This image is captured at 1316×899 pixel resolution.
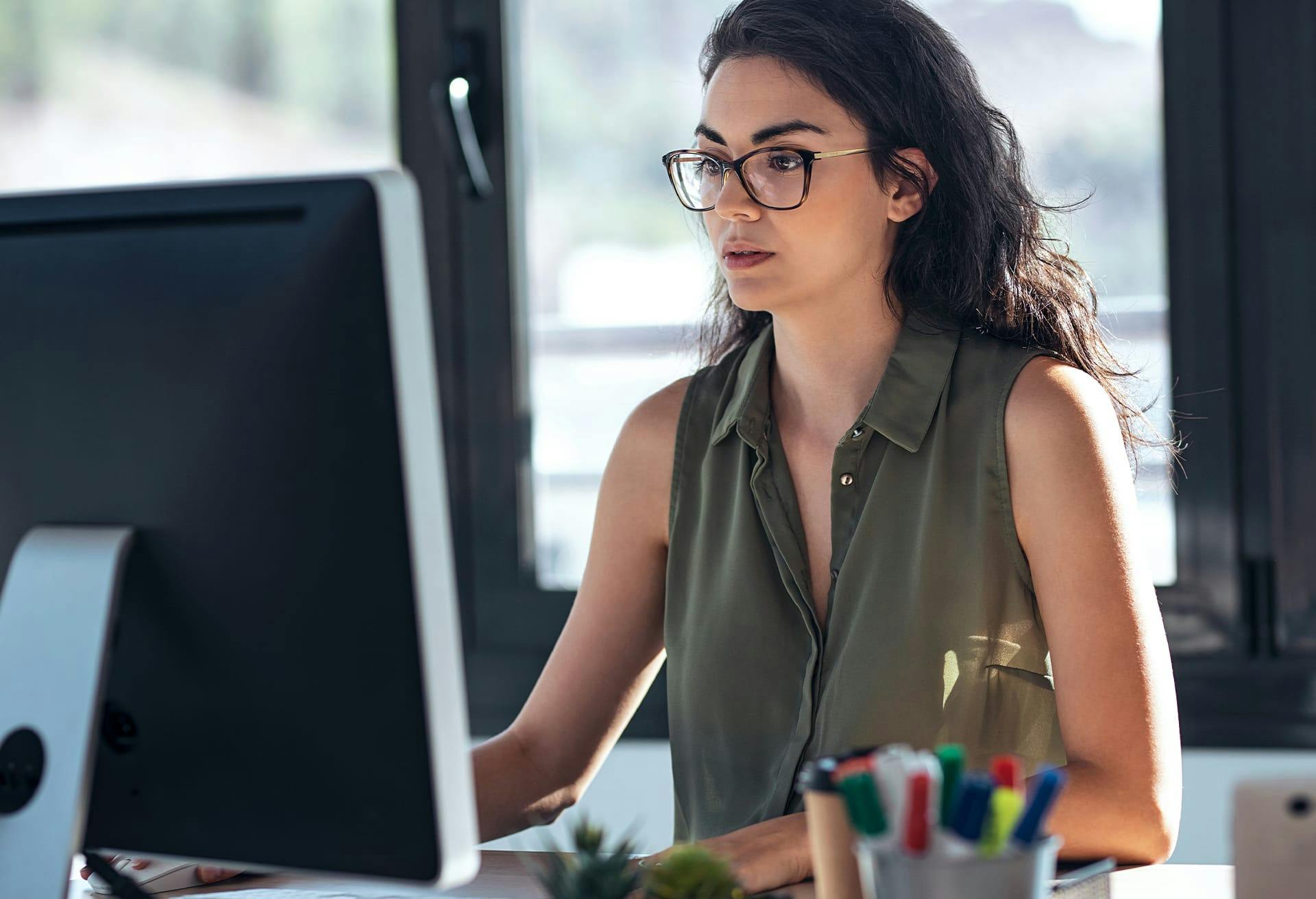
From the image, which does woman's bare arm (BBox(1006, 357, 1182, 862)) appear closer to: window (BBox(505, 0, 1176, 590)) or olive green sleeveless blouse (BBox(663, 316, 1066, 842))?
olive green sleeveless blouse (BBox(663, 316, 1066, 842))

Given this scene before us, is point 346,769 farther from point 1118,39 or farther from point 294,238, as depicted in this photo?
point 1118,39

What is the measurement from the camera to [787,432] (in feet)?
5.05

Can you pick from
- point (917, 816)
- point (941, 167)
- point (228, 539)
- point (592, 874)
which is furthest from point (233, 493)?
point (941, 167)

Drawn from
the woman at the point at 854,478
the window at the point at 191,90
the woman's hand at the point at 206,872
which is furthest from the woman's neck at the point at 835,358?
the window at the point at 191,90

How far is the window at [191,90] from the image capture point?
7.86ft

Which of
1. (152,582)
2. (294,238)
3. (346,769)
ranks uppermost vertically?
(294,238)

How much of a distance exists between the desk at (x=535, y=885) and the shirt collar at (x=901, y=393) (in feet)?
1.58

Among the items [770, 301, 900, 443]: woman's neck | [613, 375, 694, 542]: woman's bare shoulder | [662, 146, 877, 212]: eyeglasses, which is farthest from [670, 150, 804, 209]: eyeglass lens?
[613, 375, 694, 542]: woman's bare shoulder

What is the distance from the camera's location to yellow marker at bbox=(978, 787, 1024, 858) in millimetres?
636

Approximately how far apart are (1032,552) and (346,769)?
0.80m

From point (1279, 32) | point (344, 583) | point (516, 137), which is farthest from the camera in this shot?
point (516, 137)

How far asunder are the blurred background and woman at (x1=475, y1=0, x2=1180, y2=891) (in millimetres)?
575

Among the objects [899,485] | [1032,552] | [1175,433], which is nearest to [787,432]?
[899,485]

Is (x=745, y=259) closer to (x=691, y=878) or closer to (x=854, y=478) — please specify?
(x=854, y=478)
